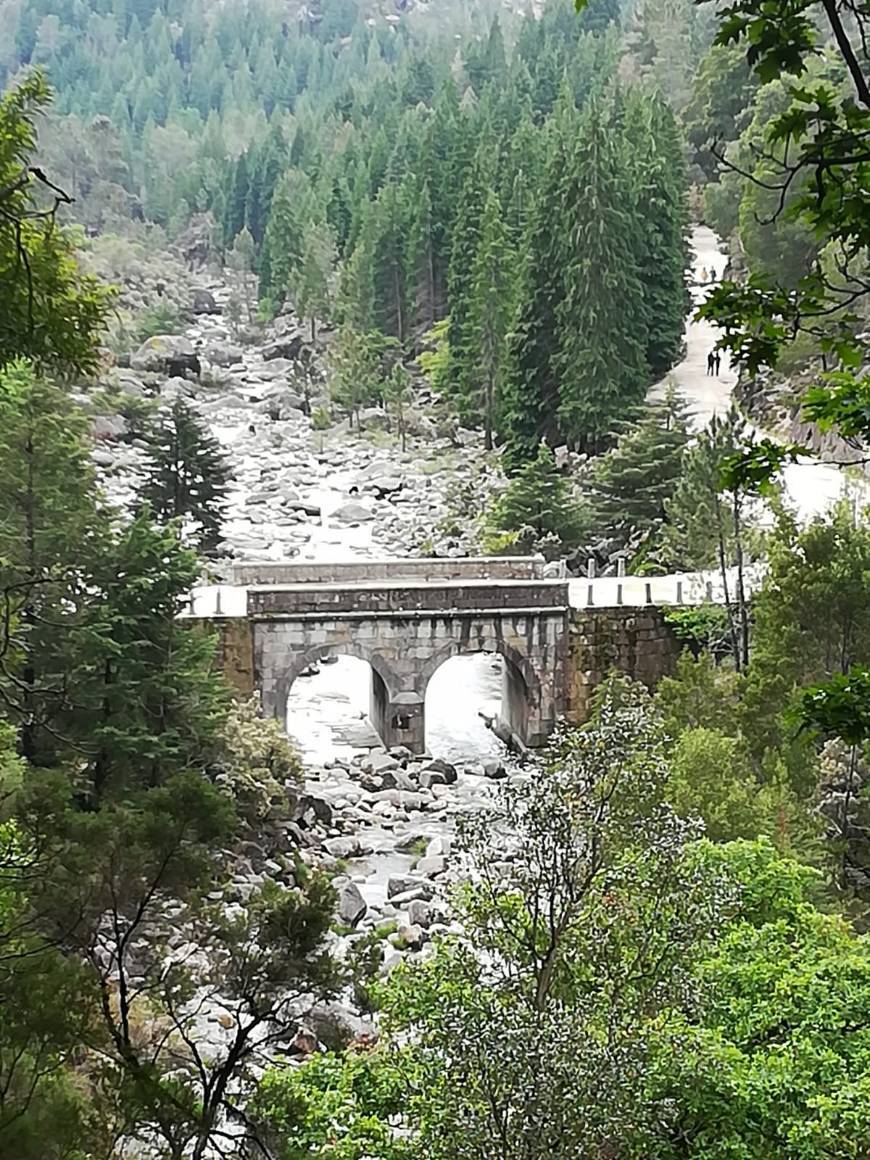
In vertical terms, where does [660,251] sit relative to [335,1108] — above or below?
above

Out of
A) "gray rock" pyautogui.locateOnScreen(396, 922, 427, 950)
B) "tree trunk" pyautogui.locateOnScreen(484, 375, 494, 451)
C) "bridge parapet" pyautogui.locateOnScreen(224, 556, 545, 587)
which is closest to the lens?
"gray rock" pyautogui.locateOnScreen(396, 922, 427, 950)

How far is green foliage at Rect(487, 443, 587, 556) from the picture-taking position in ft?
110

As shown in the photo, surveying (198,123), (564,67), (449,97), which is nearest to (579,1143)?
(449,97)

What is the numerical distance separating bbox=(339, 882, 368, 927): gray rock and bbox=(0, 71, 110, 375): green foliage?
12271 millimetres

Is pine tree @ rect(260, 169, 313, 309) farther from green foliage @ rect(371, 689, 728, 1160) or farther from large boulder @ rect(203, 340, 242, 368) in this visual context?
green foliage @ rect(371, 689, 728, 1160)

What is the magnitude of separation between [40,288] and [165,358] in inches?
2200

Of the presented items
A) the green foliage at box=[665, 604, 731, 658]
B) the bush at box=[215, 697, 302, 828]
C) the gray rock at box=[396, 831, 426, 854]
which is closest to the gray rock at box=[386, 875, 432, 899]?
the gray rock at box=[396, 831, 426, 854]

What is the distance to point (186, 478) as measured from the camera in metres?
36.2

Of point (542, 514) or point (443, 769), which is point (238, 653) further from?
point (542, 514)

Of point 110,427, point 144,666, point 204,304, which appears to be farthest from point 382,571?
point 204,304

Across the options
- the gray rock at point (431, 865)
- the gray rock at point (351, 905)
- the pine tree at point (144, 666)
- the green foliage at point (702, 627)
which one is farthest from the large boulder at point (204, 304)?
the gray rock at point (351, 905)

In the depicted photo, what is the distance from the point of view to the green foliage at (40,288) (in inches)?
272

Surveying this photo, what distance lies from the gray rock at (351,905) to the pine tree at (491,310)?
28158 millimetres

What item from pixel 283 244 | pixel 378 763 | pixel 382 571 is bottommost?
pixel 378 763
